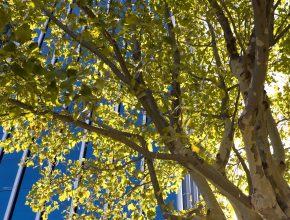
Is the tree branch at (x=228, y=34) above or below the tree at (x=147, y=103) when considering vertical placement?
above

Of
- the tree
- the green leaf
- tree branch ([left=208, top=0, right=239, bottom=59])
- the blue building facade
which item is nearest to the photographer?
the green leaf

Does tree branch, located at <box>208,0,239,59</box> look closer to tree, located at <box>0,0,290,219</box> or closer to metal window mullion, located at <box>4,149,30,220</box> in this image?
tree, located at <box>0,0,290,219</box>

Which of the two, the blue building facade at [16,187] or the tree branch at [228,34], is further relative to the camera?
the blue building facade at [16,187]

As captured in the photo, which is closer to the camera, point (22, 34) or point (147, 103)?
point (22, 34)

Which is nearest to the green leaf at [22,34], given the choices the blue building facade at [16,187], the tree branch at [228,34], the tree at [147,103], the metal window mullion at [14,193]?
the tree at [147,103]

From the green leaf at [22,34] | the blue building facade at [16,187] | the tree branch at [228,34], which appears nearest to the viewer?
the green leaf at [22,34]

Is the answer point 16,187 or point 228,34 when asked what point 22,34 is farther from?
point 16,187

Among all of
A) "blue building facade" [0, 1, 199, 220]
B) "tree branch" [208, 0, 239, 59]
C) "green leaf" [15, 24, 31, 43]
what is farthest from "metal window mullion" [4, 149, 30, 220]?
"green leaf" [15, 24, 31, 43]

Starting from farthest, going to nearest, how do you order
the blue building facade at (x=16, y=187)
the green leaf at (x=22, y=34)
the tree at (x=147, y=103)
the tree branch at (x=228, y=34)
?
the blue building facade at (x=16, y=187) < the tree branch at (x=228, y=34) < the tree at (x=147, y=103) < the green leaf at (x=22, y=34)

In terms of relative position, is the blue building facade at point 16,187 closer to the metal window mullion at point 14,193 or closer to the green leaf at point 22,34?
the metal window mullion at point 14,193

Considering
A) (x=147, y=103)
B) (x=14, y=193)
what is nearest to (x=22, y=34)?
(x=147, y=103)

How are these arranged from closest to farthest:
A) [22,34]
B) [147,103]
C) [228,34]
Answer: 1. [22,34]
2. [147,103]
3. [228,34]

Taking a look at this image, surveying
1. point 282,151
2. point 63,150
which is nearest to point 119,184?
point 63,150

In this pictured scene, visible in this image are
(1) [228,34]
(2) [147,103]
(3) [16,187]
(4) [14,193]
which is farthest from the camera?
(3) [16,187]
